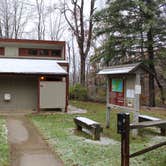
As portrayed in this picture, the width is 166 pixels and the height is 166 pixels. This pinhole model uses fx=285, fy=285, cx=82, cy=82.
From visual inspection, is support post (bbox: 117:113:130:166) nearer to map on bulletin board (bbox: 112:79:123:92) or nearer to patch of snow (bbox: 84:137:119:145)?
patch of snow (bbox: 84:137:119:145)

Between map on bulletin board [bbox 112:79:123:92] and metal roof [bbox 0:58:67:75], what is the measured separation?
18.7 ft

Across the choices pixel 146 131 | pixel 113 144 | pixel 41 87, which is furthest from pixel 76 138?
pixel 41 87

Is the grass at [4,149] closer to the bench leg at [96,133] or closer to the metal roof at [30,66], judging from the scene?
the bench leg at [96,133]

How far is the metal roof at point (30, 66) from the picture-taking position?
50.8 feet

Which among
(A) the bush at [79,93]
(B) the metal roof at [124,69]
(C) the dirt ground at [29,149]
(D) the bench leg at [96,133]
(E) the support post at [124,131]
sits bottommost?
(C) the dirt ground at [29,149]

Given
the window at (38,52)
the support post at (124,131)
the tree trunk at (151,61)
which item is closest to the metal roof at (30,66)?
the window at (38,52)

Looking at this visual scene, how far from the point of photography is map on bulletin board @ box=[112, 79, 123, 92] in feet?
32.4

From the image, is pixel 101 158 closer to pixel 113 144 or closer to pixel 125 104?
pixel 113 144

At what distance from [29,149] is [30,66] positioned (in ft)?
32.3

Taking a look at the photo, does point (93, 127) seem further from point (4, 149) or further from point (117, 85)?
point (4, 149)

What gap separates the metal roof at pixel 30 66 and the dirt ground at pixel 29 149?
17.2 feet

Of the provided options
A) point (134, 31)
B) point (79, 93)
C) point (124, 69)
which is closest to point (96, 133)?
point (124, 69)

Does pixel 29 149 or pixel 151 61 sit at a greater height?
pixel 151 61

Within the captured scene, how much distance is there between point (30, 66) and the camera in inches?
657
